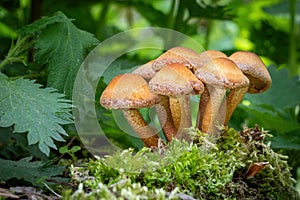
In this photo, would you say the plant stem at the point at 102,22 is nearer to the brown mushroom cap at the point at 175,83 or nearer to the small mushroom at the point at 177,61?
the small mushroom at the point at 177,61

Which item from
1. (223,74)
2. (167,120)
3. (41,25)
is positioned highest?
(41,25)

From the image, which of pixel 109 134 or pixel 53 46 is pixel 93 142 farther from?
pixel 53 46

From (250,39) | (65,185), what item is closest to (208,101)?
(65,185)

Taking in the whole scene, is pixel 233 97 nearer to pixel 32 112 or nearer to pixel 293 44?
pixel 32 112

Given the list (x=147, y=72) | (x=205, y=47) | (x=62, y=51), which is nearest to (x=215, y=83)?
(x=147, y=72)

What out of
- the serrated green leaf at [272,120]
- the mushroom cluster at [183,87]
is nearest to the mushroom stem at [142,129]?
the mushroom cluster at [183,87]

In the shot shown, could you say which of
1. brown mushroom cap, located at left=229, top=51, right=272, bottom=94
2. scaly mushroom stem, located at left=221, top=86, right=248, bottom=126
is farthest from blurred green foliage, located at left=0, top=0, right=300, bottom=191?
brown mushroom cap, located at left=229, top=51, right=272, bottom=94
